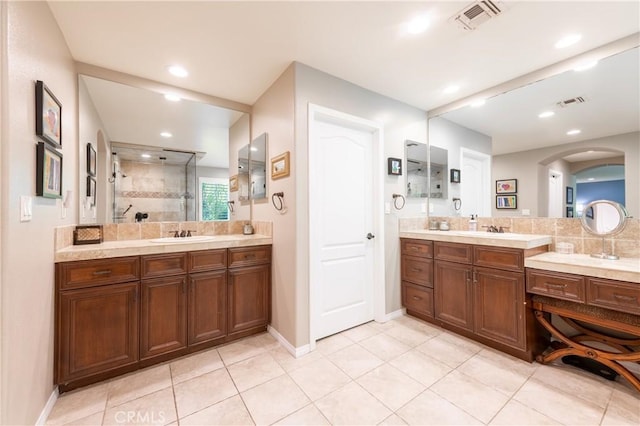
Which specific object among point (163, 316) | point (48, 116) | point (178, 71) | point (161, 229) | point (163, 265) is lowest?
point (163, 316)

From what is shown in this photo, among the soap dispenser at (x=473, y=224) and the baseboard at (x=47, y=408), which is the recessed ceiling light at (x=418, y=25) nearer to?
the soap dispenser at (x=473, y=224)

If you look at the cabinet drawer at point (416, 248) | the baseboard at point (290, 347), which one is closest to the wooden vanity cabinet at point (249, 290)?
the baseboard at point (290, 347)

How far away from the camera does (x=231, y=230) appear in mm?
3049

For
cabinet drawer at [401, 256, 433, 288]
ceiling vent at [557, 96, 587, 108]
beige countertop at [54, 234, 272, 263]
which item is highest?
ceiling vent at [557, 96, 587, 108]

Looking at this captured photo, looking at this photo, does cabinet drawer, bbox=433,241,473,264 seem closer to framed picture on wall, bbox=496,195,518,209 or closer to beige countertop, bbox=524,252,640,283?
beige countertop, bbox=524,252,640,283

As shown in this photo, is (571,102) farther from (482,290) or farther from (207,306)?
(207,306)

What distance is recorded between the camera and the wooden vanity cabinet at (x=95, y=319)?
173 centimetres

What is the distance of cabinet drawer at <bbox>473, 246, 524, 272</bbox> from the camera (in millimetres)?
2122

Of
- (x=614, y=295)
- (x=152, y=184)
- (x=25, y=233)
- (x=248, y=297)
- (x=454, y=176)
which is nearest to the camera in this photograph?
(x=25, y=233)

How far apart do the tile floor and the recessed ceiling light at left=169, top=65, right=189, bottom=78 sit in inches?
101


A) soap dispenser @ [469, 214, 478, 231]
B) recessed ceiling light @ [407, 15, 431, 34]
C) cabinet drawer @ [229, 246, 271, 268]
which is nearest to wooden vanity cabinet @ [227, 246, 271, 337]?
cabinet drawer @ [229, 246, 271, 268]

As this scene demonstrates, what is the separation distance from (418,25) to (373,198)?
1.60 meters

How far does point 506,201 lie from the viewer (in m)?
2.75

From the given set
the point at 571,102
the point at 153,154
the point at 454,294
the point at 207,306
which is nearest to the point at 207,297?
the point at 207,306
